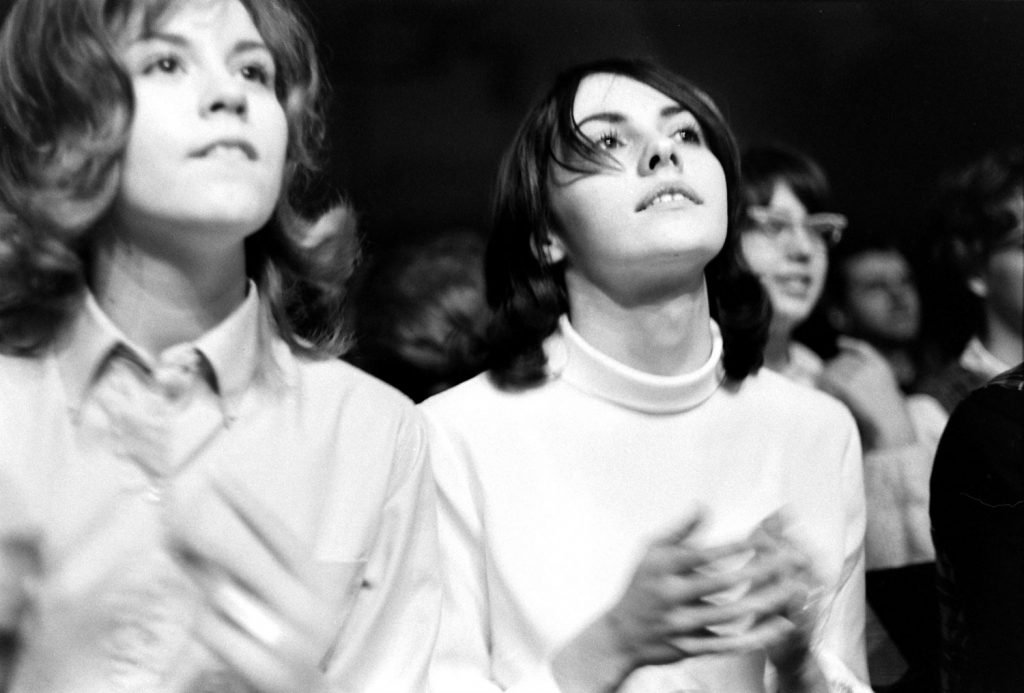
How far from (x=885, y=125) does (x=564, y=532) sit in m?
0.83

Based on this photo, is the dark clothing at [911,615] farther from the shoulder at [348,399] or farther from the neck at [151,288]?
the neck at [151,288]

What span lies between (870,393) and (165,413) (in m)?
1.08

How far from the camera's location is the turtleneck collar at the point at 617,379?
66.0 inches

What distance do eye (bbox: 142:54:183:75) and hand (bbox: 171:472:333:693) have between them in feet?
1.47

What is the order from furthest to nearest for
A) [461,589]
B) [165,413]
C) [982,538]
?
[982,538]
[461,589]
[165,413]

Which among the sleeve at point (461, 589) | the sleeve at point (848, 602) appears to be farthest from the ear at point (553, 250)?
the sleeve at point (848, 602)

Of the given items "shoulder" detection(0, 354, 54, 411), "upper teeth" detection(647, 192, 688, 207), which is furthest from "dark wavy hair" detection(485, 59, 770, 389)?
"shoulder" detection(0, 354, 54, 411)

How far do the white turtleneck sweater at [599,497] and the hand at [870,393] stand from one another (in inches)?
9.2

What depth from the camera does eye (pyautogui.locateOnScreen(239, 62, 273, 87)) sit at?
4.85ft

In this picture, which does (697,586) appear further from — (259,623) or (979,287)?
(979,287)

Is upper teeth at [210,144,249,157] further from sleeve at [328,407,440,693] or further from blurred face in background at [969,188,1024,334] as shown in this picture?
blurred face in background at [969,188,1024,334]

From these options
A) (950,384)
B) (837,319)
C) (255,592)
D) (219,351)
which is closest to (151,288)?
(219,351)

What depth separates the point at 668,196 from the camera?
5.37 feet

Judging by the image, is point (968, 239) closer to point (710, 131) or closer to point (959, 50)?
point (959, 50)
